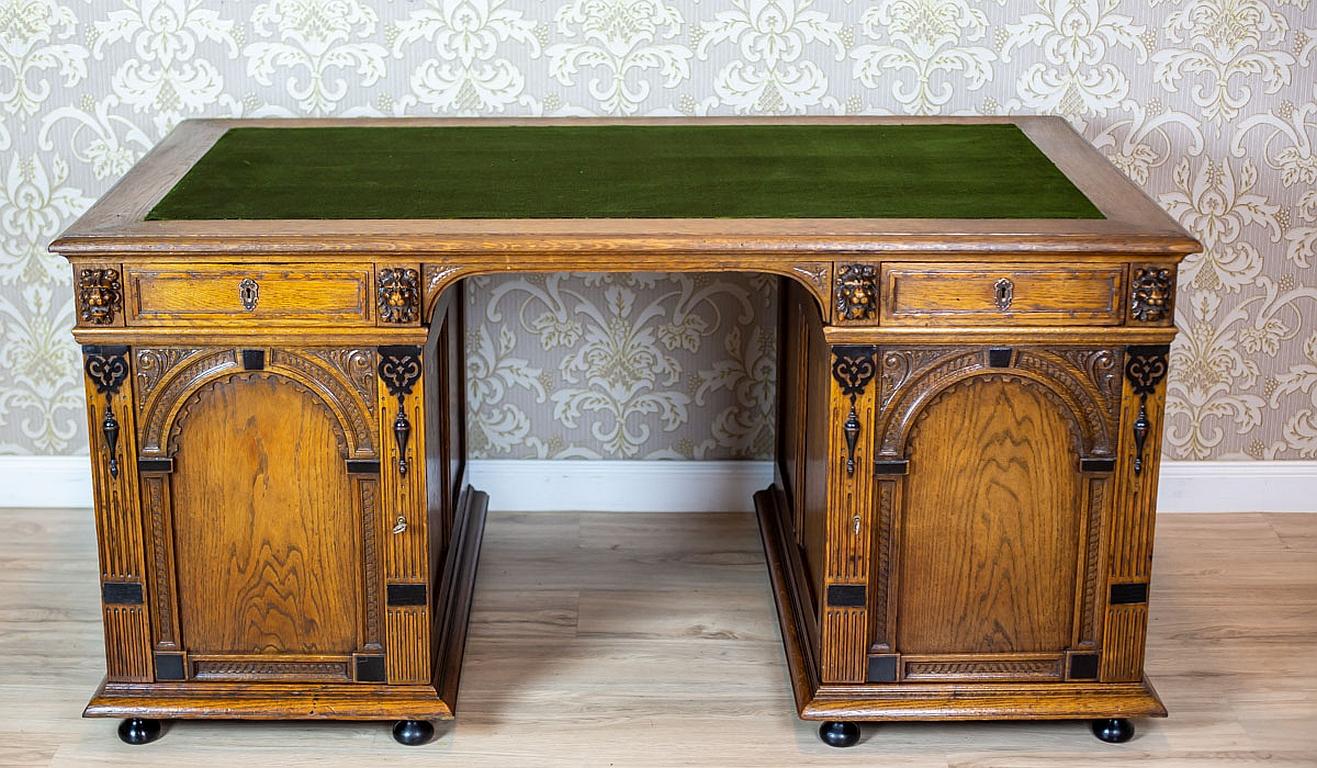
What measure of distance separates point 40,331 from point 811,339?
148 cm

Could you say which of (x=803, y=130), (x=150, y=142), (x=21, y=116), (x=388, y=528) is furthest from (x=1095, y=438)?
(x=21, y=116)

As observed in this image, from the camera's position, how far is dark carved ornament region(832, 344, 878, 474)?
2205 millimetres

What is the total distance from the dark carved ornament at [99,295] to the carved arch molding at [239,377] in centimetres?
7

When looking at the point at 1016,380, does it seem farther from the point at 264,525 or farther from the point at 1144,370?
the point at 264,525

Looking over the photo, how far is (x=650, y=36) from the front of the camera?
288 cm

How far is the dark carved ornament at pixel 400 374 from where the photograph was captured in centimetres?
221

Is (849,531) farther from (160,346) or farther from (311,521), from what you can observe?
(160,346)

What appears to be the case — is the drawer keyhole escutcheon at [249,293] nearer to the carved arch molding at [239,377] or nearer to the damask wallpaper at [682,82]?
the carved arch molding at [239,377]

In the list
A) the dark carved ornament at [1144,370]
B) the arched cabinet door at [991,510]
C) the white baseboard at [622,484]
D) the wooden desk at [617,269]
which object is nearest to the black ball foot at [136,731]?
the wooden desk at [617,269]

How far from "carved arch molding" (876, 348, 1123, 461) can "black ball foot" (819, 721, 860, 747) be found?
0.43 m

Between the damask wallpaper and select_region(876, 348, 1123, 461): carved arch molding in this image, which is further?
the damask wallpaper

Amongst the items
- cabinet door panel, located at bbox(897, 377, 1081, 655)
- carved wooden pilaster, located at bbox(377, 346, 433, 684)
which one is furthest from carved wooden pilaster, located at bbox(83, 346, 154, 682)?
cabinet door panel, located at bbox(897, 377, 1081, 655)

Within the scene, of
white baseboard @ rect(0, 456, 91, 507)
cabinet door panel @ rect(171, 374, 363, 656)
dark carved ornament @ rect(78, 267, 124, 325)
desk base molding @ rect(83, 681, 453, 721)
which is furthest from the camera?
white baseboard @ rect(0, 456, 91, 507)

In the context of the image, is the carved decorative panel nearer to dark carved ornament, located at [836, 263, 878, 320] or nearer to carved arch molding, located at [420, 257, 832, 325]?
carved arch molding, located at [420, 257, 832, 325]
